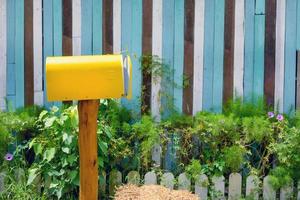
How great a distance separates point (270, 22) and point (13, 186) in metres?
2.94

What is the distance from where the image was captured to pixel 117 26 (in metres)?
7.56

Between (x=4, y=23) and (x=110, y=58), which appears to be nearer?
(x=110, y=58)

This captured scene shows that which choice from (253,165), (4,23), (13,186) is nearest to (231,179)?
(253,165)

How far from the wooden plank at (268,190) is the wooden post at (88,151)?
3418 millimetres

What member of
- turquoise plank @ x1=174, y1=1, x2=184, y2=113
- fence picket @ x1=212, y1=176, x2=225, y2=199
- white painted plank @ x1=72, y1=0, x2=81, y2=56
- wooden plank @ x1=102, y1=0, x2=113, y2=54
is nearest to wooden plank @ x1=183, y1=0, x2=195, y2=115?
turquoise plank @ x1=174, y1=1, x2=184, y2=113

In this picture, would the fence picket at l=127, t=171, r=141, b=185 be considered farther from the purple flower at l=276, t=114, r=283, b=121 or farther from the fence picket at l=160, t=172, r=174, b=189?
the purple flower at l=276, t=114, r=283, b=121

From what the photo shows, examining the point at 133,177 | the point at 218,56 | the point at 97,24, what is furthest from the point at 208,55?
the point at 133,177

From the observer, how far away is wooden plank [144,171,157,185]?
710 cm

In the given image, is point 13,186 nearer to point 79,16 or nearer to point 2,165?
point 2,165

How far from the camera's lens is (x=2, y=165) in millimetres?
7113

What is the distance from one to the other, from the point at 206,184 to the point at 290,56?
1568 mm

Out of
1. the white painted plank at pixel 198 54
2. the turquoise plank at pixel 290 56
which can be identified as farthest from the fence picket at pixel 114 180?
the turquoise plank at pixel 290 56

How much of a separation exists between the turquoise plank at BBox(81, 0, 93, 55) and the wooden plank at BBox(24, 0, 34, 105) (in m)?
0.51

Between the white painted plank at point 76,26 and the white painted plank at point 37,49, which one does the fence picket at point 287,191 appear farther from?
the white painted plank at point 37,49
